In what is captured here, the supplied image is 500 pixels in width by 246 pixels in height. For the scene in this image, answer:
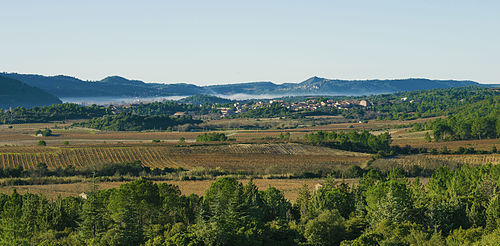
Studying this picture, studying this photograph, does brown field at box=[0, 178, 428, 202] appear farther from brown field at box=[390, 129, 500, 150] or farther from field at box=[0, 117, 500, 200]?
brown field at box=[390, 129, 500, 150]

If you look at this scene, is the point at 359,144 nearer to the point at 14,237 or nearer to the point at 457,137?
the point at 457,137

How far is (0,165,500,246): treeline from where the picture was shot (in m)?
37.6

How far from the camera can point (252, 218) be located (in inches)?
1703

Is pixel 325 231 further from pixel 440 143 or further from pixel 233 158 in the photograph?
pixel 440 143

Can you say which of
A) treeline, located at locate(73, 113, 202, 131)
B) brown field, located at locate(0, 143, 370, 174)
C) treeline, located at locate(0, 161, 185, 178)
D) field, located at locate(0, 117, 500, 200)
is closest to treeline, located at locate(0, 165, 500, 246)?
field, located at locate(0, 117, 500, 200)

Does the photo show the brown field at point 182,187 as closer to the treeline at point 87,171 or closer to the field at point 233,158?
the field at point 233,158

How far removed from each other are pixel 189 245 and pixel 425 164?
69.1 meters

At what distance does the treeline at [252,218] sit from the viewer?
3756cm

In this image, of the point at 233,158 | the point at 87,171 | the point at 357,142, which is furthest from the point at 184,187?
the point at 357,142

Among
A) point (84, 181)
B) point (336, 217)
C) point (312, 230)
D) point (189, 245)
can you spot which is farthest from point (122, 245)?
point (84, 181)

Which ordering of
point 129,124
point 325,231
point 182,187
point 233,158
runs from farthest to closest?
point 129,124 → point 233,158 → point 182,187 → point 325,231

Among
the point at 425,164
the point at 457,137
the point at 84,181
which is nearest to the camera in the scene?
the point at 84,181

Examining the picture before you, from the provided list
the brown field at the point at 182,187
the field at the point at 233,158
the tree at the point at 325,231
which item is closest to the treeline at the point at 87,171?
the field at the point at 233,158

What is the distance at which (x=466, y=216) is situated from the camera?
45.9m
